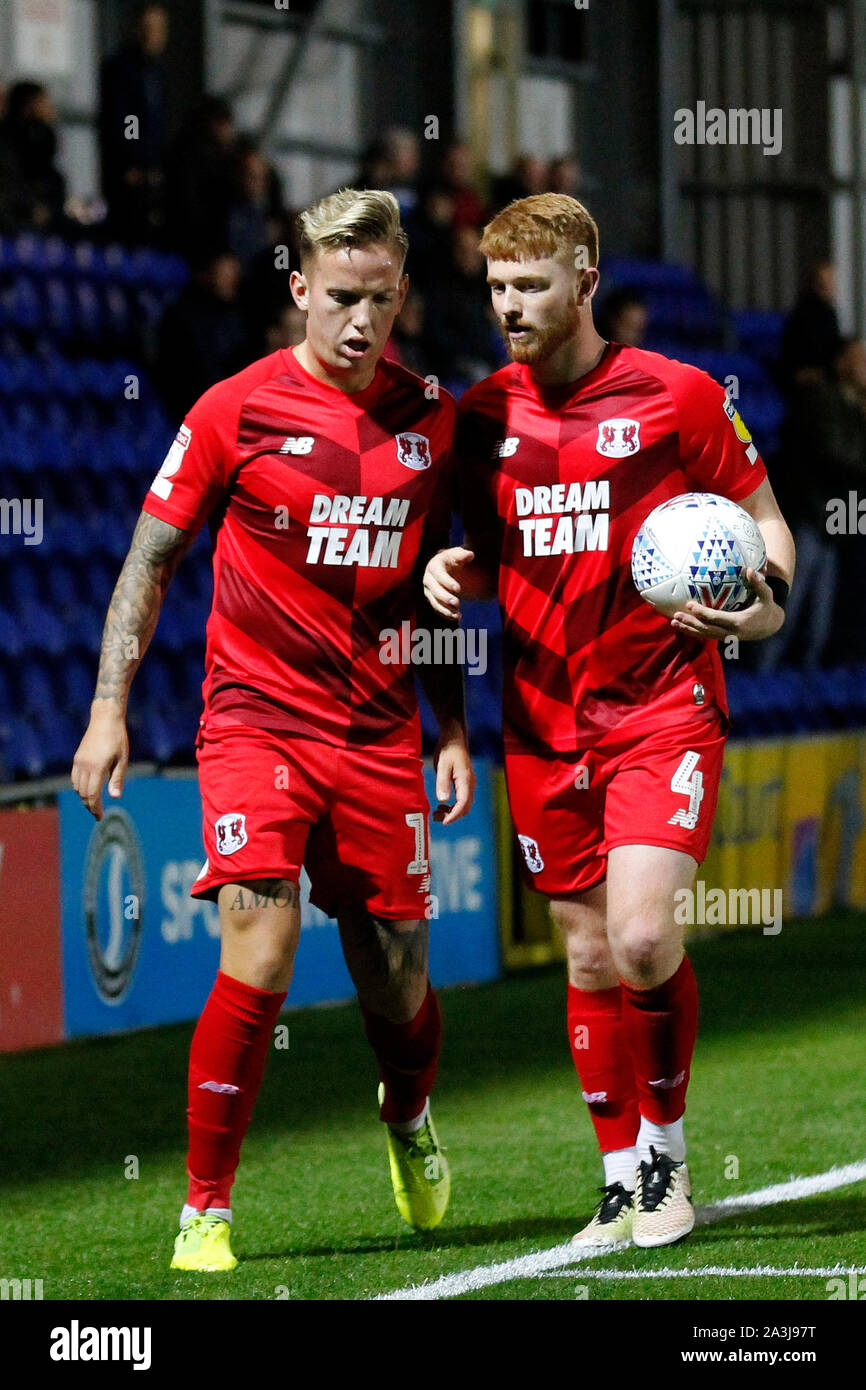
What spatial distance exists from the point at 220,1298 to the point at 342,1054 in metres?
3.33

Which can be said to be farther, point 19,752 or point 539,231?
point 19,752

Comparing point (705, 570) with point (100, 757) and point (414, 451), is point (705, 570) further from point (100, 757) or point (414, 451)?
point (100, 757)

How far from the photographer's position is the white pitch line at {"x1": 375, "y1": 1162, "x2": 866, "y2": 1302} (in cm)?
415

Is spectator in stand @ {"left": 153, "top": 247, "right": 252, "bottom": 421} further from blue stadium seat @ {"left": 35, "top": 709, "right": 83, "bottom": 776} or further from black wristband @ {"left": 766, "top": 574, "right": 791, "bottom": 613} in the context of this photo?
black wristband @ {"left": 766, "top": 574, "right": 791, "bottom": 613}

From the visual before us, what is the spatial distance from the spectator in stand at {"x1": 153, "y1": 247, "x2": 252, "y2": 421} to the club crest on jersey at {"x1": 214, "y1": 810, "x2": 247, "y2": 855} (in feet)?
16.5

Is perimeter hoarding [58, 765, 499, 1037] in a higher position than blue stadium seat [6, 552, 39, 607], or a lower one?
lower

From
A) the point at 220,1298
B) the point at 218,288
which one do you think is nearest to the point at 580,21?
the point at 218,288

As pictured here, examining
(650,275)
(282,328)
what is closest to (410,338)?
(282,328)

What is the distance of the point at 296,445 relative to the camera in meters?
4.39

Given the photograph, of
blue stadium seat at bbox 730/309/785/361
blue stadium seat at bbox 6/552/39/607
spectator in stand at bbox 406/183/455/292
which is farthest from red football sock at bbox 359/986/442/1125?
blue stadium seat at bbox 730/309/785/361

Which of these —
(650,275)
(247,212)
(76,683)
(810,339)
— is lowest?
(76,683)

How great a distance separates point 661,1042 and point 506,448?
3.94ft

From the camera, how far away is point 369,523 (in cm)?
442
